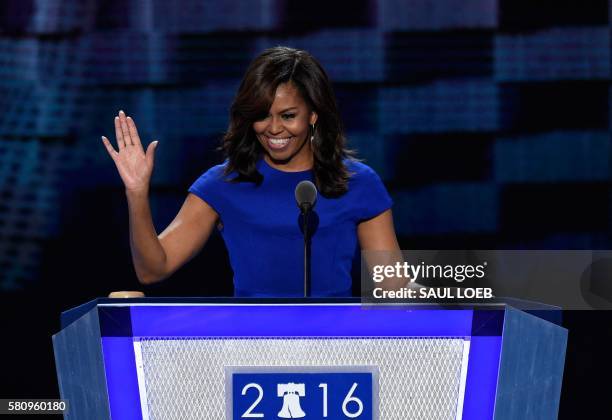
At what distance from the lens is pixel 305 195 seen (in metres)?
1.90

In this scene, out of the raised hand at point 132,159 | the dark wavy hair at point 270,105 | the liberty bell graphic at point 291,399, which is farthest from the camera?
the dark wavy hair at point 270,105

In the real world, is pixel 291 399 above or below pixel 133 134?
below

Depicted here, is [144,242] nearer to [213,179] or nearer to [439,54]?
[213,179]

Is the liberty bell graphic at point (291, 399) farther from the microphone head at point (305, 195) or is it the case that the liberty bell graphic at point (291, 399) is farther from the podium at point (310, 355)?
the microphone head at point (305, 195)

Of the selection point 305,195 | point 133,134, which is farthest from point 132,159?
point 305,195

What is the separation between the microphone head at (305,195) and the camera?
1894 mm

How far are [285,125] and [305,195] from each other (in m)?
0.42

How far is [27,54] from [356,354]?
2.20 meters

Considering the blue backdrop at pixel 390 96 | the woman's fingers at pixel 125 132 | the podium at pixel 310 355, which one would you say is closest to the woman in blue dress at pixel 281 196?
the woman's fingers at pixel 125 132

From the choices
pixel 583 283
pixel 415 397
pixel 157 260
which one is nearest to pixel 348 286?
pixel 157 260

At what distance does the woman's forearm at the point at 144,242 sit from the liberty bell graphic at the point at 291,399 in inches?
22.7

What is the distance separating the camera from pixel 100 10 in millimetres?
3449

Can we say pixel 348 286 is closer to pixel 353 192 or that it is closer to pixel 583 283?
pixel 353 192

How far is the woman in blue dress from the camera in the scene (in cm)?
229
